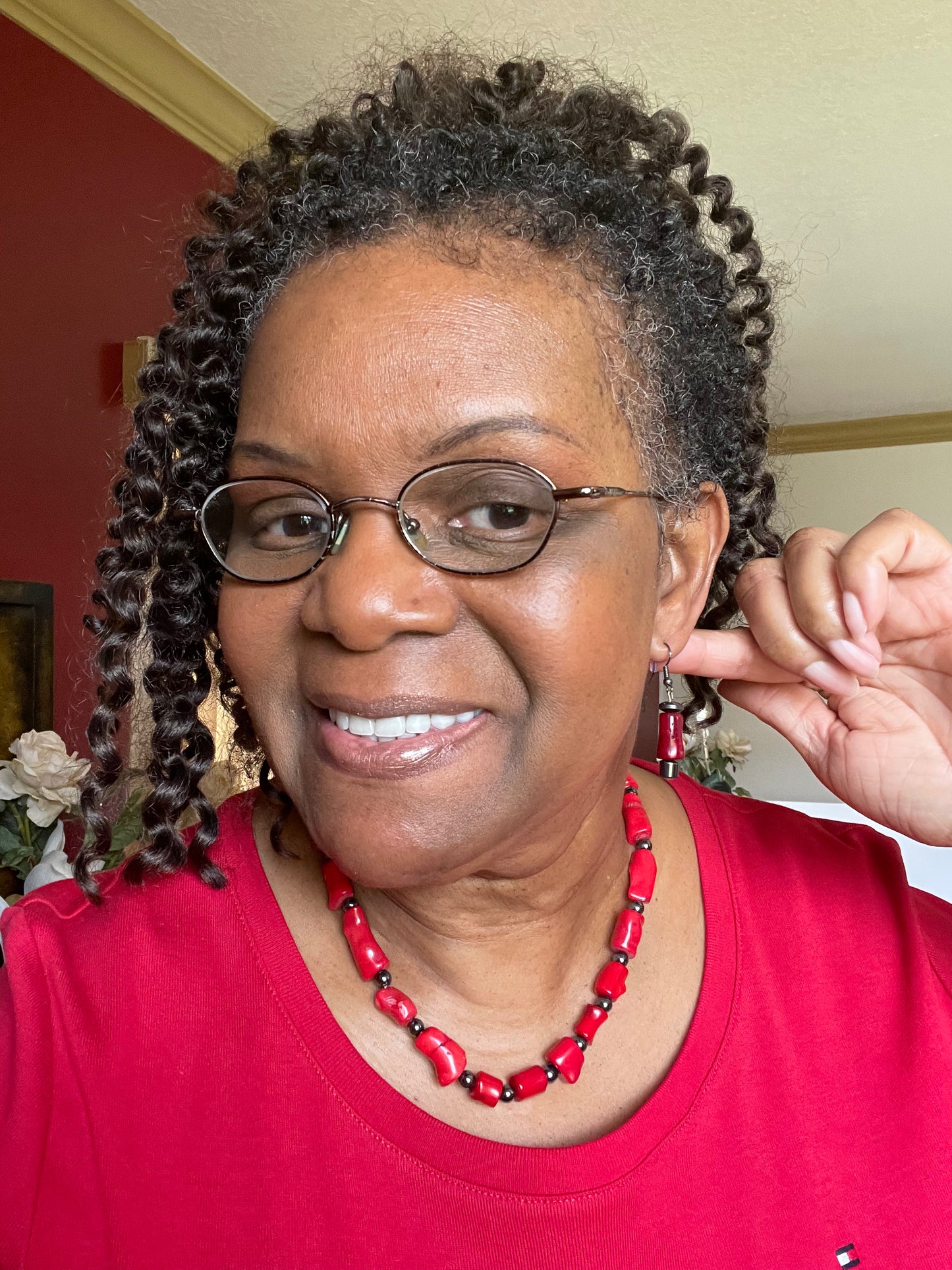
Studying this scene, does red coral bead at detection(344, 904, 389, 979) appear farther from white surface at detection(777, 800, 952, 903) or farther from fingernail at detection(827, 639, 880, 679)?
white surface at detection(777, 800, 952, 903)

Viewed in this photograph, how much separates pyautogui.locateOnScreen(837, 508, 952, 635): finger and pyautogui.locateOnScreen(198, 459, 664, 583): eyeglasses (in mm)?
329

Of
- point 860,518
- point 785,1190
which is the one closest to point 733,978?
point 785,1190

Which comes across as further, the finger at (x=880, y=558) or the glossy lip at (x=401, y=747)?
the finger at (x=880, y=558)

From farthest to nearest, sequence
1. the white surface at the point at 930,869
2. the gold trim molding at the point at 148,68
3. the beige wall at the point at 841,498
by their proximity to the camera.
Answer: the beige wall at the point at 841,498
the white surface at the point at 930,869
the gold trim molding at the point at 148,68

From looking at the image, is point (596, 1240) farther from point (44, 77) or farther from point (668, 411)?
point (44, 77)

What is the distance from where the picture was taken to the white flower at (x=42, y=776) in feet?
6.19

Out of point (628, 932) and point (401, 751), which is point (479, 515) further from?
point (628, 932)

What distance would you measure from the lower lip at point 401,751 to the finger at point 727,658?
463mm

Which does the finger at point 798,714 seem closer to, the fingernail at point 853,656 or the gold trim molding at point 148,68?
the fingernail at point 853,656

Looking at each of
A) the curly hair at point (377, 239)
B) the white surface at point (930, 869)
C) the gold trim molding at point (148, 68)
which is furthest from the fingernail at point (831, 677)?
the gold trim molding at point (148, 68)

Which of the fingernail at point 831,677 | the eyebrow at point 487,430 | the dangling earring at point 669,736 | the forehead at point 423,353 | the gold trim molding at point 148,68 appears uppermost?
the gold trim molding at point 148,68

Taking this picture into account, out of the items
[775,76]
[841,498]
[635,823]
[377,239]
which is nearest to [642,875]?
[635,823]

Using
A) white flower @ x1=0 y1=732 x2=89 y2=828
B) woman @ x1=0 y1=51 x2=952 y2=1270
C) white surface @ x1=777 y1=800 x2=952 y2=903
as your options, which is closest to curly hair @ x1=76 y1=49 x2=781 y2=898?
woman @ x1=0 y1=51 x2=952 y2=1270

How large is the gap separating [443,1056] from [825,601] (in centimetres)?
70
